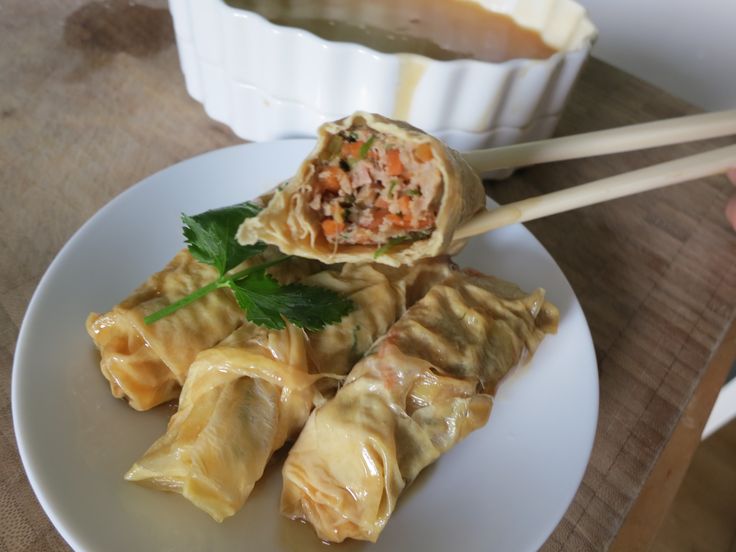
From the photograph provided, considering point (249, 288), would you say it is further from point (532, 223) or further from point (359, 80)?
point (532, 223)

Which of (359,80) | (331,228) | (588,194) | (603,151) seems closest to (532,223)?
(603,151)

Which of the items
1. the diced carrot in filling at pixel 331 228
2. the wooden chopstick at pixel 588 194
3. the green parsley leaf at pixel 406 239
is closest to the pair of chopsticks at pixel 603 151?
the wooden chopstick at pixel 588 194

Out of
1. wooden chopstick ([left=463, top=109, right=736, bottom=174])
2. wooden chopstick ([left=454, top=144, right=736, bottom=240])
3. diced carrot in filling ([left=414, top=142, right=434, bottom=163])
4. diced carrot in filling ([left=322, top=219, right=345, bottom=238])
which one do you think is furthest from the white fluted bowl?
diced carrot in filling ([left=322, top=219, right=345, bottom=238])

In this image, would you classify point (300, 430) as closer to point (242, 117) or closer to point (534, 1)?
point (242, 117)

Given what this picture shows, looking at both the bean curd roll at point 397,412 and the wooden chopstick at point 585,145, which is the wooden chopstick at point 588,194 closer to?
the wooden chopstick at point 585,145

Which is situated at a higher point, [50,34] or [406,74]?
[406,74]

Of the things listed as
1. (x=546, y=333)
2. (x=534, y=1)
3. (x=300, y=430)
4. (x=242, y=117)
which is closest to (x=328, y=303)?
(x=300, y=430)
